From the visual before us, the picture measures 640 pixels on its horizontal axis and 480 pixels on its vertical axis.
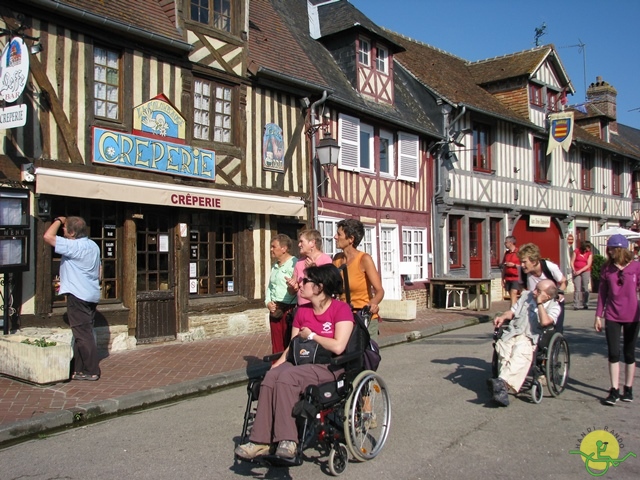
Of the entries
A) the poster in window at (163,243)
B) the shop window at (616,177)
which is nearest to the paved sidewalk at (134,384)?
the poster in window at (163,243)

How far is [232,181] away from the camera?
34.9 feet

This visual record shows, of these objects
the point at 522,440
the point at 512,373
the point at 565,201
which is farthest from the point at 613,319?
the point at 565,201

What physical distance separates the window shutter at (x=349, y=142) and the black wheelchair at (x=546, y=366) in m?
8.06

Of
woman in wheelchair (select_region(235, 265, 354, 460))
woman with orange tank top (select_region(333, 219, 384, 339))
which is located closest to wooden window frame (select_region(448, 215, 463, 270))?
woman with orange tank top (select_region(333, 219, 384, 339))

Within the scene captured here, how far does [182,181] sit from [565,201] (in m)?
17.3

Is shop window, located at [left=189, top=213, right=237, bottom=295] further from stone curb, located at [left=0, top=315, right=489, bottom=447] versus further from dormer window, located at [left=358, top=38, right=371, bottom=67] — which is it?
dormer window, located at [left=358, top=38, right=371, bottom=67]

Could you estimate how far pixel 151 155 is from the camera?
930cm

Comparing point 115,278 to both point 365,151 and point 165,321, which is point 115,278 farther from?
point 365,151

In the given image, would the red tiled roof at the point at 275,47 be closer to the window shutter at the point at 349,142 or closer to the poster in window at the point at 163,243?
the window shutter at the point at 349,142

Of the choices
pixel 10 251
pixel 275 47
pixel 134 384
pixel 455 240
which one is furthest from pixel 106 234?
pixel 455 240

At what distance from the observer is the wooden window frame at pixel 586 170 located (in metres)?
24.1

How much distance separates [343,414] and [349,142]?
402 inches

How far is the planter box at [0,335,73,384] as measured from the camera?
6512 millimetres

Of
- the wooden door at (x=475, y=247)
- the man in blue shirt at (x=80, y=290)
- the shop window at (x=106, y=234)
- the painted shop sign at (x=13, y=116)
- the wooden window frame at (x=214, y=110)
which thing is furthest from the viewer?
the wooden door at (x=475, y=247)
